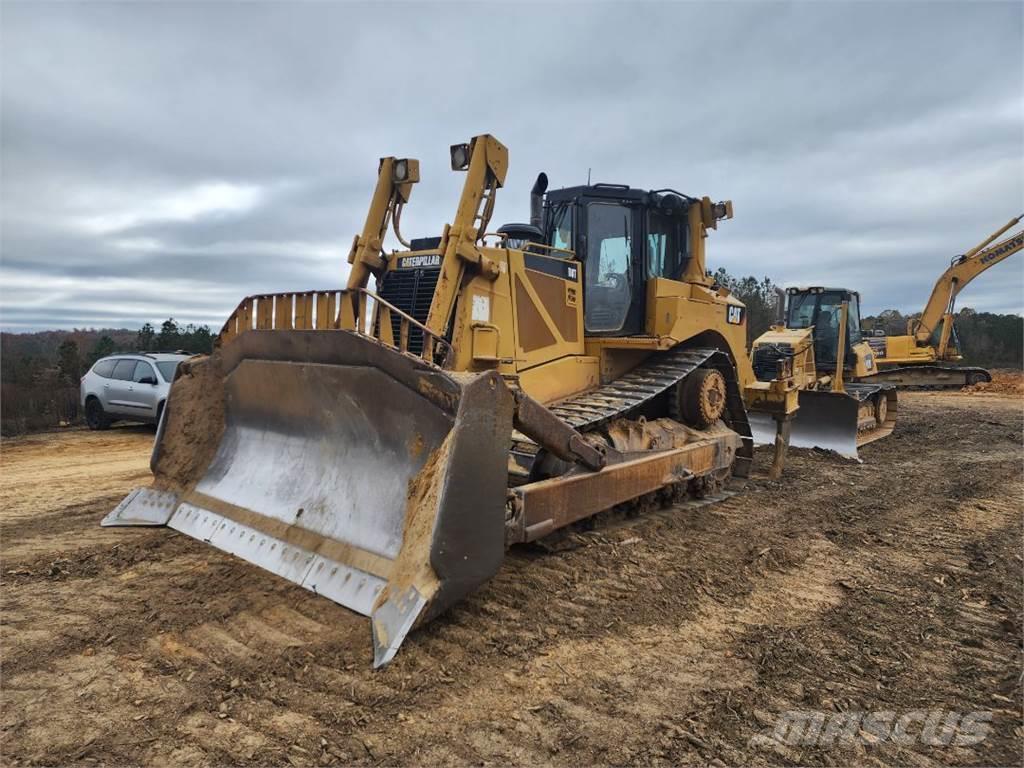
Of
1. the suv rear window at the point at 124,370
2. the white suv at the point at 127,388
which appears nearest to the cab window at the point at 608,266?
the white suv at the point at 127,388

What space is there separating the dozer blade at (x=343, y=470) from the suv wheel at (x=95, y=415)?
754cm

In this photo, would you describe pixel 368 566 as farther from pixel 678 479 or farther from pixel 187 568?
pixel 678 479

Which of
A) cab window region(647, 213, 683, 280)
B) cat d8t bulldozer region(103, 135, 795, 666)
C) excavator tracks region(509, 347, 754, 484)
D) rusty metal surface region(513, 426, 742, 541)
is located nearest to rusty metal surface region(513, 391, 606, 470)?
cat d8t bulldozer region(103, 135, 795, 666)

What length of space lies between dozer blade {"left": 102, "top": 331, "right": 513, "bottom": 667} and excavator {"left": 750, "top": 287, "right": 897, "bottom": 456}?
5.98 m

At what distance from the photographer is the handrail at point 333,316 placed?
3795mm

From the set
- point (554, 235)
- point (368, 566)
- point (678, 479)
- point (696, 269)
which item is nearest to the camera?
point (368, 566)

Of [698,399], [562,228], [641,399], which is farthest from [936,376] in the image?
[641,399]

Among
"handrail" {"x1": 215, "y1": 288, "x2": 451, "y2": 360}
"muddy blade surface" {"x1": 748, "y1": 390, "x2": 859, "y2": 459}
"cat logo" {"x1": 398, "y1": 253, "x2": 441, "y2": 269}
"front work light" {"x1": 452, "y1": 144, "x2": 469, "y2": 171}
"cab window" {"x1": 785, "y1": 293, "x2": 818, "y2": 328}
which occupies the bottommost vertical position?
"muddy blade surface" {"x1": 748, "y1": 390, "x2": 859, "y2": 459}

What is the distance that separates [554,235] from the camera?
6270 mm

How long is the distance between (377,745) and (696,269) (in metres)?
5.79

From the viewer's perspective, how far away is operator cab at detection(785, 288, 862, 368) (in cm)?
1332

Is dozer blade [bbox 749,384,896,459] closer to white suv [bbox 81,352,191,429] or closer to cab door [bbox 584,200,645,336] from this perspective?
cab door [bbox 584,200,645,336]

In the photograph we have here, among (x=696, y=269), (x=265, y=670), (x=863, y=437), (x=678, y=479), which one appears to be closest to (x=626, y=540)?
(x=678, y=479)

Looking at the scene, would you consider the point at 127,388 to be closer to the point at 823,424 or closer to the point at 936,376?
the point at 823,424
